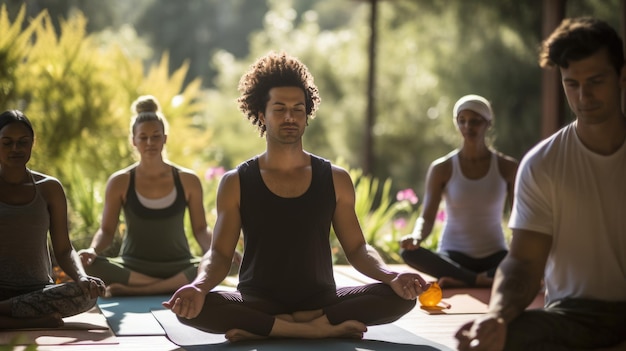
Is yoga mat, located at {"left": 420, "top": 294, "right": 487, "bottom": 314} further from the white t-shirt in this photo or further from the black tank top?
the white t-shirt

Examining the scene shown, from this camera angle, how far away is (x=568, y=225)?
3072 millimetres

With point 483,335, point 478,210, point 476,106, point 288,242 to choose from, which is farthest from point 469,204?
point 483,335

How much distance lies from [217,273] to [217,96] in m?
17.4

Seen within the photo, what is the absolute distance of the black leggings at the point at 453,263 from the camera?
5.77 metres

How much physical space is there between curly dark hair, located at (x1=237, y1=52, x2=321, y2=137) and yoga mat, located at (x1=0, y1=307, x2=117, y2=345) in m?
1.15

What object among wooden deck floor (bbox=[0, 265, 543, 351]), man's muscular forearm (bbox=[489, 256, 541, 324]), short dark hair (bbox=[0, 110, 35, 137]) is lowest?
wooden deck floor (bbox=[0, 265, 543, 351])

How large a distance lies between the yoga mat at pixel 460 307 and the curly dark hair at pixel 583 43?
6.91 ft

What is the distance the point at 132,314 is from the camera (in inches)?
188

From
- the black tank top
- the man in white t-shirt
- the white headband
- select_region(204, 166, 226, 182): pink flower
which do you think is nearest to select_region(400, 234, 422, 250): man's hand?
the white headband

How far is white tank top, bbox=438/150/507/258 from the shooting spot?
586 cm

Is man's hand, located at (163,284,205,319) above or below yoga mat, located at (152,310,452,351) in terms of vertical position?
above

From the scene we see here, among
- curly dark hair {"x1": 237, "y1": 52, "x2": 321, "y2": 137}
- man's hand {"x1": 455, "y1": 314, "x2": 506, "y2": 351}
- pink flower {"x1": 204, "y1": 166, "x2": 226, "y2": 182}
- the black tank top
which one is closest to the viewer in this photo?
man's hand {"x1": 455, "y1": 314, "x2": 506, "y2": 351}

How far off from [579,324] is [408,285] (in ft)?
3.04

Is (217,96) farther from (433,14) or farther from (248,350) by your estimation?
(248,350)
